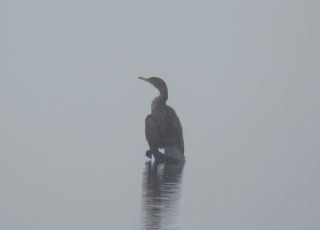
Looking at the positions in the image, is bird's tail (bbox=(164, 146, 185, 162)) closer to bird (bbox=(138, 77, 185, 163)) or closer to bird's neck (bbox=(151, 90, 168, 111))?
bird (bbox=(138, 77, 185, 163))

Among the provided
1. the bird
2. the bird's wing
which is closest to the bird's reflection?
the bird

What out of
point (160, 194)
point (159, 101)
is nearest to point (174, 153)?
point (159, 101)

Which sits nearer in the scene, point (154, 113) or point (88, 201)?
point (88, 201)

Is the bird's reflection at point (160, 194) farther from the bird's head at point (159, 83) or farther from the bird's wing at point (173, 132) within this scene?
the bird's head at point (159, 83)

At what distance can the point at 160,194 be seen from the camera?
41.7ft

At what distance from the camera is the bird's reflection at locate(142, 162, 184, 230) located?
1065cm

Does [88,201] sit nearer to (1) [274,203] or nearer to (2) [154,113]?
(1) [274,203]

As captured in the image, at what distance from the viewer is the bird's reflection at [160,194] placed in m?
10.6

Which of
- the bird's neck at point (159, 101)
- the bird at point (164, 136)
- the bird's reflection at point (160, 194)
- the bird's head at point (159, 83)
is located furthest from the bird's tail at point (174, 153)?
the bird's head at point (159, 83)

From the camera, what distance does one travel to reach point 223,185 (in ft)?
47.8

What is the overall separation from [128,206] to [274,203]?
1791mm

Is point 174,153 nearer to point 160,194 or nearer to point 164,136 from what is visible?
point 164,136

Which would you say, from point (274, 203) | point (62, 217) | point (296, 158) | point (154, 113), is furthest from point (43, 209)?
A: point (296, 158)

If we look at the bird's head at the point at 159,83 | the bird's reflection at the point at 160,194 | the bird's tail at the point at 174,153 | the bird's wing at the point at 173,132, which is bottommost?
the bird's reflection at the point at 160,194
